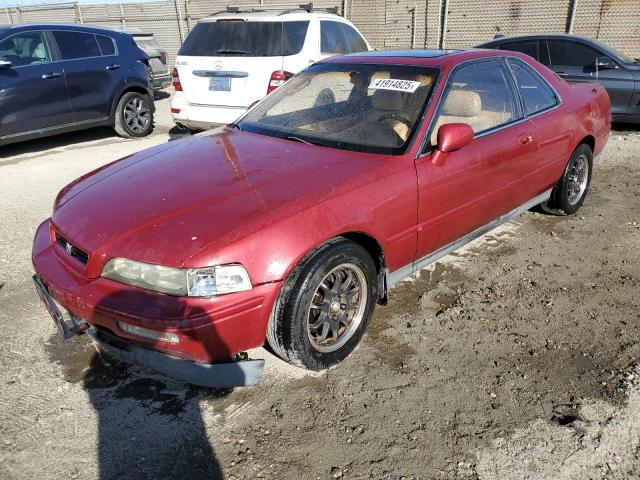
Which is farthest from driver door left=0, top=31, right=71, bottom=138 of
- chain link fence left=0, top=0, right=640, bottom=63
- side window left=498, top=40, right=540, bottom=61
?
chain link fence left=0, top=0, right=640, bottom=63

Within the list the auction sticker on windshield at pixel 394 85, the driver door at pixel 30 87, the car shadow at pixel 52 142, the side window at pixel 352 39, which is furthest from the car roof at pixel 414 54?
the car shadow at pixel 52 142

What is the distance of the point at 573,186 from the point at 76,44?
723 cm

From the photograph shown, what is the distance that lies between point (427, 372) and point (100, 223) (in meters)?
1.90

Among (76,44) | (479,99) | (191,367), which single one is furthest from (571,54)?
(191,367)

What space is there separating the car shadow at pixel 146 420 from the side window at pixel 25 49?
614cm

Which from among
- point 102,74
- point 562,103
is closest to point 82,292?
point 562,103

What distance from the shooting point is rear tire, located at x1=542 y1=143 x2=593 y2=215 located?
191 inches

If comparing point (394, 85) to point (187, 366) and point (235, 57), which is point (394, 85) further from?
point (235, 57)

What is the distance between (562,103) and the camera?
4.60 metres

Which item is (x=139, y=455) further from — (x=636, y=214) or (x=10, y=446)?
(x=636, y=214)

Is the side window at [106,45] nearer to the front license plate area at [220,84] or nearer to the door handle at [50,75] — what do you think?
the door handle at [50,75]

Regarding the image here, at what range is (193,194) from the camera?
2.86 metres

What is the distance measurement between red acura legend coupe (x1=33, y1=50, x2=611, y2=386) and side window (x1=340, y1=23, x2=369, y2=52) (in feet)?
13.8

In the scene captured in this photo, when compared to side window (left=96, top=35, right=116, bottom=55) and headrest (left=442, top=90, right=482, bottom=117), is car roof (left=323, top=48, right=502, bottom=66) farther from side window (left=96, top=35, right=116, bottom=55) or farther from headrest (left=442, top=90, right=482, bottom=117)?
side window (left=96, top=35, right=116, bottom=55)
